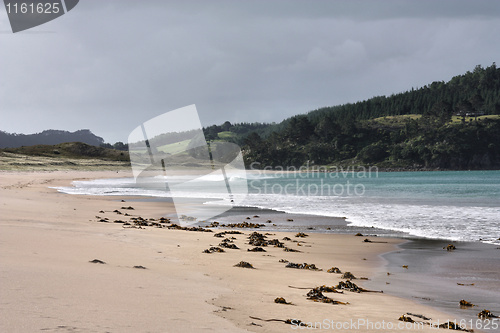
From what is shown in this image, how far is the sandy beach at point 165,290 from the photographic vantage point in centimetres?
476

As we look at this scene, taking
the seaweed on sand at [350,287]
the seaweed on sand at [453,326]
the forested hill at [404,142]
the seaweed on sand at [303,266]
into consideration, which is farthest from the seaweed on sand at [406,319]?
the forested hill at [404,142]

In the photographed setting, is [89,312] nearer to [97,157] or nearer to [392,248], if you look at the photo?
[392,248]

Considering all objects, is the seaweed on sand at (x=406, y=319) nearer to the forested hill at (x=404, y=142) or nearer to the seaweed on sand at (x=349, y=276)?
the seaweed on sand at (x=349, y=276)

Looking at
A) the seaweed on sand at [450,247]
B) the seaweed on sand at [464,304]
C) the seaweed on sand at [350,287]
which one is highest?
the seaweed on sand at [350,287]

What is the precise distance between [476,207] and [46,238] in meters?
23.6

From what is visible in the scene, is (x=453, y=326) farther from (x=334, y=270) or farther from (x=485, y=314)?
(x=334, y=270)

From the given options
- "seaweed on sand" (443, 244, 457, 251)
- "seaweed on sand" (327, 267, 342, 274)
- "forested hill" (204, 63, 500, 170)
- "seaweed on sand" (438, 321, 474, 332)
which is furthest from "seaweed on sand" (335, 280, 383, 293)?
"forested hill" (204, 63, 500, 170)

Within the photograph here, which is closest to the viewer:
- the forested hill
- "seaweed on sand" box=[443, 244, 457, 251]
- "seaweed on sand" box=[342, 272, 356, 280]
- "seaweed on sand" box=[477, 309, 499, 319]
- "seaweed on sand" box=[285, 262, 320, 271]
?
"seaweed on sand" box=[477, 309, 499, 319]

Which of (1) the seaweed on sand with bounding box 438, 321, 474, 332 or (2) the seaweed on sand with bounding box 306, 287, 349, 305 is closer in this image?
(1) the seaweed on sand with bounding box 438, 321, 474, 332

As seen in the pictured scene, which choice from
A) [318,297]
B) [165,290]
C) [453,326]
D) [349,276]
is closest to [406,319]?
[453,326]

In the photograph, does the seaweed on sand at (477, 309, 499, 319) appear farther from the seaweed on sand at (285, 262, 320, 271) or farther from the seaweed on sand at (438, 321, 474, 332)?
the seaweed on sand at (285, 262, 320, 271)

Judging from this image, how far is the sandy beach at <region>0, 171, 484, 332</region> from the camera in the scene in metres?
4.76

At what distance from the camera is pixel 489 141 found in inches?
6245

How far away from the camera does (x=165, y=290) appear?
250 inches
